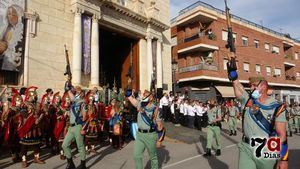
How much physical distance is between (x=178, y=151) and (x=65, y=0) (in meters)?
10.8

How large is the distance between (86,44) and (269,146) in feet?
46.6

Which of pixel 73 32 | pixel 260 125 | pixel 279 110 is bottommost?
pixel 260 125

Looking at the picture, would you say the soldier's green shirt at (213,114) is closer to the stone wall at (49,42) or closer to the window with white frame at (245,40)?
the stone wall at (49,42)

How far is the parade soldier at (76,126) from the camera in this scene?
7141 millimetres

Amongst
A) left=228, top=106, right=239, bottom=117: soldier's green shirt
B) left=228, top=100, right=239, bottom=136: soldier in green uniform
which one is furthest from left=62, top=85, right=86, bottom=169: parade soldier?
left=228, top=106, right=239, bottom=117: soldier's green shirt

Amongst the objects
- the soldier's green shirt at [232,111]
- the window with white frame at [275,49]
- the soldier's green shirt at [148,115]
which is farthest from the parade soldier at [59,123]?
the window with white frame at [275,49]

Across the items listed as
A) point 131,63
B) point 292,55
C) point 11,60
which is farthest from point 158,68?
point 292,55

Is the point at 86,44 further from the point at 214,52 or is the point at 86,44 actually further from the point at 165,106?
the point at 214,52

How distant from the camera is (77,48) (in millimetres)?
15969

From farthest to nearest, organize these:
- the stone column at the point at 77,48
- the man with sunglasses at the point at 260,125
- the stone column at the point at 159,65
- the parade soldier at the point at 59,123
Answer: the stone column at the point at 159,65, the stone column at the point at 77,48, the parade soldier at the point at 59,123, the man with sunglasses at the point at 260,125

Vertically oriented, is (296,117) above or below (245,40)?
below

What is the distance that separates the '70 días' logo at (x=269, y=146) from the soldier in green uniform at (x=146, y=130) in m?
2.58

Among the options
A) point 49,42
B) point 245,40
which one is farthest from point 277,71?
point 49,42

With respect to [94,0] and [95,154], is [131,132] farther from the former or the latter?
[94,0]
